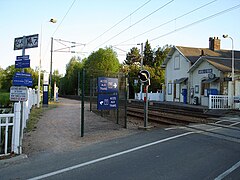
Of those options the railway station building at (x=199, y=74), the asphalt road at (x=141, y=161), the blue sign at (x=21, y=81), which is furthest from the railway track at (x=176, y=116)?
the blue sign at (x=21, y=81)

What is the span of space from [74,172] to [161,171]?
1.90 m

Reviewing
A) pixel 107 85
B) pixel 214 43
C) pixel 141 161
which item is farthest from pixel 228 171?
pixel 214 43

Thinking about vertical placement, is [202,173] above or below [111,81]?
below

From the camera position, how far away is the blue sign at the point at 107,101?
1137 centimetres

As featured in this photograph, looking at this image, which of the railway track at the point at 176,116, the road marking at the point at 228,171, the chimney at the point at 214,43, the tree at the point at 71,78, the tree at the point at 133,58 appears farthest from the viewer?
the tree at the point at 133,58

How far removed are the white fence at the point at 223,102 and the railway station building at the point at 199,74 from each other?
1716 mm

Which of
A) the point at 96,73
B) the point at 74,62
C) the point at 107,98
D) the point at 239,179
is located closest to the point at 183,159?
the point at 239,179

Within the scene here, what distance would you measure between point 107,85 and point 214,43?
91.1ft

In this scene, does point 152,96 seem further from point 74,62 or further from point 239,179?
point 74,62

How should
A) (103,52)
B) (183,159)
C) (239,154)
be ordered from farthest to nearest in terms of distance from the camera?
(103,52), (239,154), (183,159)

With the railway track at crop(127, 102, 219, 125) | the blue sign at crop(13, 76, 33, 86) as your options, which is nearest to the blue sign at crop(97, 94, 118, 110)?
the blue sign at crop(13, 76, 33, 86)

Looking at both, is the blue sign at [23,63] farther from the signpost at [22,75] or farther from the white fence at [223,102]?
the white fence at [223,102]

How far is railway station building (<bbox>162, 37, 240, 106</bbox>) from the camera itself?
24.5 m

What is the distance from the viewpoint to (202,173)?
17.9 feet
